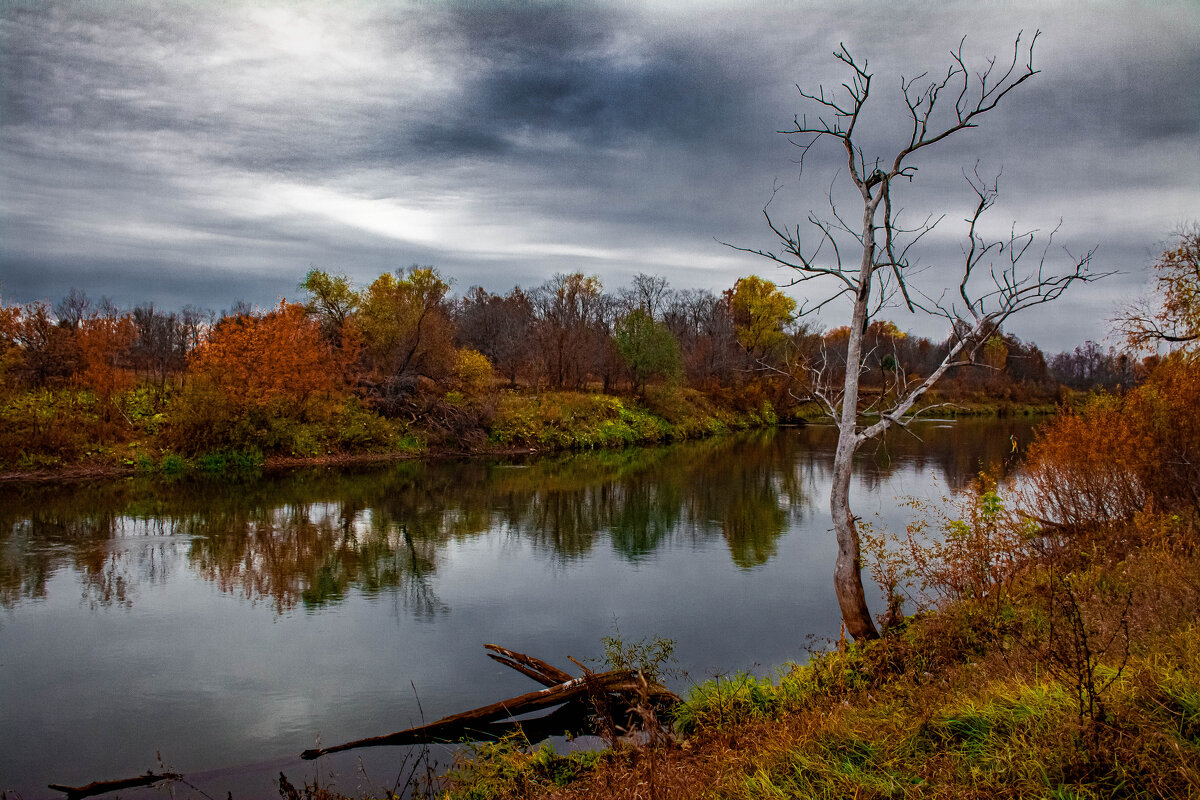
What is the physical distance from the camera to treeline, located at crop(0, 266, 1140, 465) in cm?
2445

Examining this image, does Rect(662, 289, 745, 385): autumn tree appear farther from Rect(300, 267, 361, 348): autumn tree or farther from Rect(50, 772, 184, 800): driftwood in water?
Rect(50, 772, 184, 800): driftwood in water

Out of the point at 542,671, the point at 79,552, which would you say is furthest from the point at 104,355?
the point at 542,671

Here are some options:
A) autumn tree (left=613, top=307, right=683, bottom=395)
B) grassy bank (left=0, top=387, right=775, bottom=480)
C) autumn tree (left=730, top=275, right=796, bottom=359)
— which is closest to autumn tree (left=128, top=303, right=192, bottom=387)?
grassy bank (left=0, top=387, right=775, bottom=480)

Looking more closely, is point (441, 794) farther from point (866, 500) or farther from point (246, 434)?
point (246, 434)

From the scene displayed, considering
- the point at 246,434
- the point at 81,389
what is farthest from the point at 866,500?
the point at 81,389

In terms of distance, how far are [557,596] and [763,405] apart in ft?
134

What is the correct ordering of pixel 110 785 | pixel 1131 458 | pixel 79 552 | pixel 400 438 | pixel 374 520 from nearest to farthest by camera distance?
pixel 110 785
pixel 1131 458
pixel 79 552
pixel 374 520
pixel 400 438

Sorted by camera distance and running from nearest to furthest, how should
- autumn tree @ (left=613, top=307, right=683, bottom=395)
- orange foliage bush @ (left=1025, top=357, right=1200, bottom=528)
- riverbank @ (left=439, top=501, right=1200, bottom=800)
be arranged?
riverbank @ (left=439, top=501, right=1200, bottom=800), orange foliage bush @ (left=1025, top=357, right=1200, bottom=528), autumn tree @ (left=613, top=307, right=683, bottom=395)

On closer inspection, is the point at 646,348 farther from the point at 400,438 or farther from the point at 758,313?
the point at 758,313

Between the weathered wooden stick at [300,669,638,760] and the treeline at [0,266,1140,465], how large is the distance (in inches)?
151

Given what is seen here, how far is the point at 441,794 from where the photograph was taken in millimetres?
6035

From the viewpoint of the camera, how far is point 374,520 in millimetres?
17984

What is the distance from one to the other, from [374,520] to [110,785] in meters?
11.7

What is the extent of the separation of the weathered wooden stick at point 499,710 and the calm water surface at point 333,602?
0.54ft
